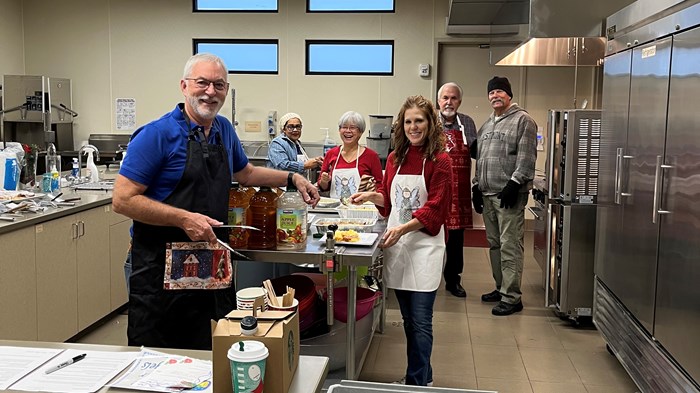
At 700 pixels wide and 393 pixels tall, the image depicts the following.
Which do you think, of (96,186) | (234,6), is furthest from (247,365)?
(234,6)

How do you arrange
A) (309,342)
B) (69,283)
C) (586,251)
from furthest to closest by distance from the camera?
(586,251) < (69,283) < (309,342)

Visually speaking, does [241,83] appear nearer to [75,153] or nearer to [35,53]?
[75,153]

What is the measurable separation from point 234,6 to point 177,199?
651 centimetres

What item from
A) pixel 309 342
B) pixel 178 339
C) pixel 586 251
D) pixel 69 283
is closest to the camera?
pixel 178 339

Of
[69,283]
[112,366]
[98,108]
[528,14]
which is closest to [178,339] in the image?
[112,366]

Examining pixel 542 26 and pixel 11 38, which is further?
pixel 11 38

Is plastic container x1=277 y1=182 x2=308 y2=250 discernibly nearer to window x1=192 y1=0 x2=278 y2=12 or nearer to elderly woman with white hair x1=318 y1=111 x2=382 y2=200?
elderly woman with white hair x1=318 y1=111 x2=382 y2=200

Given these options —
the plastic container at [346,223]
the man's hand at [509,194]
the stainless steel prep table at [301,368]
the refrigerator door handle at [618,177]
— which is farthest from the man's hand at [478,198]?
the stainless steel prep table at [301,368]

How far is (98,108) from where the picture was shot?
8453 mm

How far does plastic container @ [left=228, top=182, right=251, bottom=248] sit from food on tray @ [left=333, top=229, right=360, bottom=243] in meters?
0.40

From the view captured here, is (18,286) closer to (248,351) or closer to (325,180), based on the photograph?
(325,180)

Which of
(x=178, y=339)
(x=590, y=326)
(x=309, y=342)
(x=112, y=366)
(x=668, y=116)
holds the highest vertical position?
(x=668, y=116)

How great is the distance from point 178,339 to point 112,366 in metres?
0.79

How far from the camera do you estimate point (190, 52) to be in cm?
825
